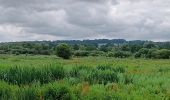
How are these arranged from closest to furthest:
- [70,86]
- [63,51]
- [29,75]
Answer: [70,86] → [29,75] → [63,51]

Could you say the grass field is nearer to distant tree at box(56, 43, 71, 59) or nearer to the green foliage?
the green foliage

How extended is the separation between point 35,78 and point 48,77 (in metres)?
0.57

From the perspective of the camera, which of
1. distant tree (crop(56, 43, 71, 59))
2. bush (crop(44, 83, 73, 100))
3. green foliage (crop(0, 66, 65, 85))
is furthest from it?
distant tree (crop(56, 43, 71, 59))

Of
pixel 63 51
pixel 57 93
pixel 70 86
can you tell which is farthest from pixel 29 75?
pixel 63 51

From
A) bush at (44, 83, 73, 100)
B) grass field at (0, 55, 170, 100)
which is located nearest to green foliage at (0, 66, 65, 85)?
grass field at (0, 55, 170, 100)

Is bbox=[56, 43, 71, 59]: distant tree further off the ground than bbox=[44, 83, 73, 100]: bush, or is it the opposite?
bbox=[44, 83, 73, 100]: bush

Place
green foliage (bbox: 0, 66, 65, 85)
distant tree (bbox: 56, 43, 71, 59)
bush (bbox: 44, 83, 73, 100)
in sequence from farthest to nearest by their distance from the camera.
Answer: distant tree (bbox: 56, 43, 71, 59) → green foliage (bbox: 0, 66, 65, 85) → bush (bbox: 44, 83, 73, 100)

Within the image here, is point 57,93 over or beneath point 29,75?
beneath

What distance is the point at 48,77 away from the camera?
52.5 feet

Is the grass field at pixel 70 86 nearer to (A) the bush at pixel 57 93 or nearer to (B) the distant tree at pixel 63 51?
(A) the bush at pixel 57 93

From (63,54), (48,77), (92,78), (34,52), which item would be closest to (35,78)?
(48,77)

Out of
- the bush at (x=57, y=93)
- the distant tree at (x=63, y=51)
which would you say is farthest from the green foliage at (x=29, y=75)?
the distant tree at (x=63, y=51)

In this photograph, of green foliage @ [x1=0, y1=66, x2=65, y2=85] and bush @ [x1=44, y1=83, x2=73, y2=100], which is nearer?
bush @ [x1=44, y1=83, x2=73, y2=100]

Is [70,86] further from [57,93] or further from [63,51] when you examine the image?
[63,51]
